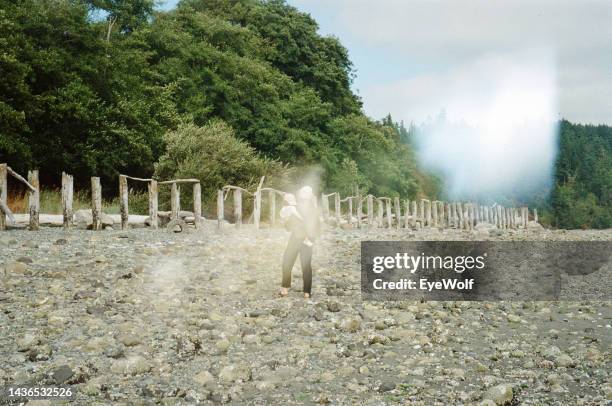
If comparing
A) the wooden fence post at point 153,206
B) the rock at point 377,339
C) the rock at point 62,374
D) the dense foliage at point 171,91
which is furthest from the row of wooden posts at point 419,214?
the rock at point 62,374

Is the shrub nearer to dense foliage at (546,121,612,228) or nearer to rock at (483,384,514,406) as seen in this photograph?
rock at (483,384,514,406)

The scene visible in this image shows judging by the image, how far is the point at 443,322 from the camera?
348 inches

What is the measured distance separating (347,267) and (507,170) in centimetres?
13582

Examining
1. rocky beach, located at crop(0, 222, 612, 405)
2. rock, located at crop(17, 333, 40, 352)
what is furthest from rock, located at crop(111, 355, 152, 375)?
rock, located at crop(17, 333, 40, 352)

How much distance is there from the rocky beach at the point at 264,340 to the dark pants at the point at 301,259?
11.8 inches

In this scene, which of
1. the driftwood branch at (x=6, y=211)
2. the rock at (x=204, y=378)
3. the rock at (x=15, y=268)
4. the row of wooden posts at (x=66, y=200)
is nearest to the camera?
the rock at (x=204, y=378)

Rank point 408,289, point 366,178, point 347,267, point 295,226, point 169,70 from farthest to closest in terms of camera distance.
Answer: point 366,178, point 169,70, point 347,267, point 408,289, point 295,226

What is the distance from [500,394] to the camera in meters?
5.54

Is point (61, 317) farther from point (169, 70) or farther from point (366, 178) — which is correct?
point (366, 178)

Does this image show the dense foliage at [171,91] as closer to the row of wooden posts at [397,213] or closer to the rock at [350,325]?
the row of wooden posts at [397,213]

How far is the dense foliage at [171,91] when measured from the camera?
26938 millimetres

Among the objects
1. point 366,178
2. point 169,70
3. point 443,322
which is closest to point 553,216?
point 366,178

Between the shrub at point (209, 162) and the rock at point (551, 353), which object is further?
the shrub at point (209, 162)

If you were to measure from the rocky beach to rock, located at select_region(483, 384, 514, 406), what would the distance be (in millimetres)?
12
